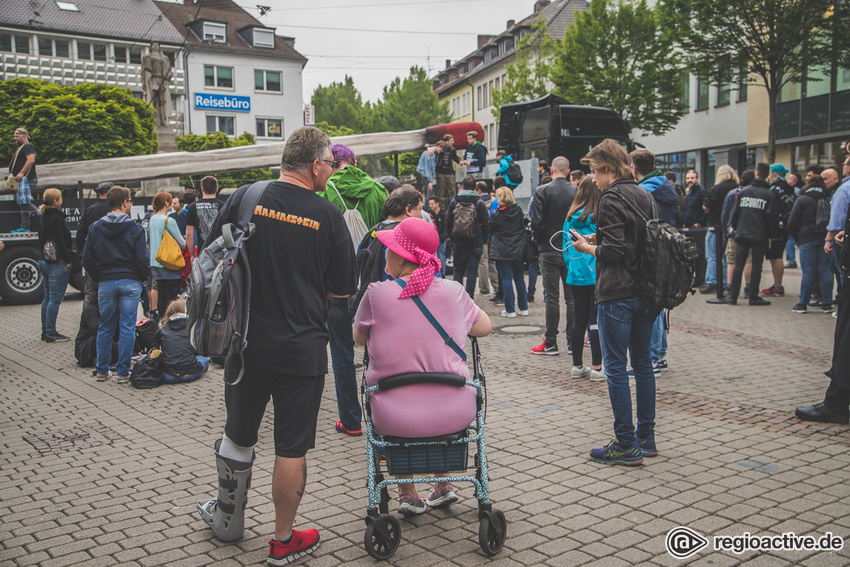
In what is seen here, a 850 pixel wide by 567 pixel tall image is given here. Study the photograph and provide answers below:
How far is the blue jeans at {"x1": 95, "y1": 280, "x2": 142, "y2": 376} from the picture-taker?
766cm

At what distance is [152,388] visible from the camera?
755 centimetres

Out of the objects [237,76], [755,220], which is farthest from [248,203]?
[237,76]

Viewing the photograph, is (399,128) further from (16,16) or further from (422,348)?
(422,348)

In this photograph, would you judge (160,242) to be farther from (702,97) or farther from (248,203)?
(702,97)

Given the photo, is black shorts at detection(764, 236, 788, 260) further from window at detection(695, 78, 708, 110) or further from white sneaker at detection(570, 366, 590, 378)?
window at detection(695, 78, 708, 110)

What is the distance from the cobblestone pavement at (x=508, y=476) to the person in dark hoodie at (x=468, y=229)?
11.0 feet

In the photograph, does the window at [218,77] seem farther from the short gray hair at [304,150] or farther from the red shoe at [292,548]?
the red shoe at [292,548]

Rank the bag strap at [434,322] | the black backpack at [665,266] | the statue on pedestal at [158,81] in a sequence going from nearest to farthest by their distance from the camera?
the bag strap at [434,322], the black backpack at [665,266], the statue on pedestal at [158,81]

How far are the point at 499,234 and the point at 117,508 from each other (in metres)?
7.11

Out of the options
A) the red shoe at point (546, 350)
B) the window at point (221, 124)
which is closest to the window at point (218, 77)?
the window at point (221, 124)

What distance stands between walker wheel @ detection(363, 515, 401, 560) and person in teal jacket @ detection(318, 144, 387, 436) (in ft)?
5.93

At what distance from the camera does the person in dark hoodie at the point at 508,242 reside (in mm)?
10500

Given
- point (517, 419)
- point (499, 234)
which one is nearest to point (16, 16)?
point (499, 234)

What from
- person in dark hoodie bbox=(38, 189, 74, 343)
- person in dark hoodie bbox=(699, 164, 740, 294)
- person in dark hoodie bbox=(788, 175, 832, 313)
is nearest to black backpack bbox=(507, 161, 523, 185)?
person in dark hoodie bbox=(699, 164, 740, 294)
